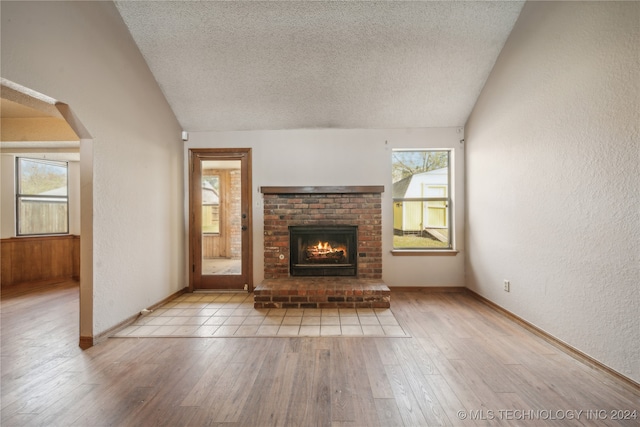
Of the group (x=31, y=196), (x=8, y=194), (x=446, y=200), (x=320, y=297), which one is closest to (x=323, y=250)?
(x=320, y=297)

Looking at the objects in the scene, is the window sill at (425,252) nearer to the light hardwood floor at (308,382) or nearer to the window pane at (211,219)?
the light hardwood floor at (308,382)

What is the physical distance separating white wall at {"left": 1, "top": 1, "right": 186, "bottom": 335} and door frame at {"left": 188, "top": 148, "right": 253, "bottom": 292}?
30 cm

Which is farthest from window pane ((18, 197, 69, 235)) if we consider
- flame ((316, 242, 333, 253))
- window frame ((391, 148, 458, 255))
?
window frame ((391, 148, 458, 255))

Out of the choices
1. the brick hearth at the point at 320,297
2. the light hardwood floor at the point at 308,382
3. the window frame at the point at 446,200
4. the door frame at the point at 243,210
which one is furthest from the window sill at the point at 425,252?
the door frame at the point at 243,210

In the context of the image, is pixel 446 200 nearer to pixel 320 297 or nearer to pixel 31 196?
pixel 320 297

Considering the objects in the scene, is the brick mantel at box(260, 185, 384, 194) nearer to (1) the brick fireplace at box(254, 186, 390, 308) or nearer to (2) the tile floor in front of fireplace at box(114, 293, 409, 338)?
(1) the brick fireplace at box(254, 186, 390, 308)

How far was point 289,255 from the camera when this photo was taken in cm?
Result: 387

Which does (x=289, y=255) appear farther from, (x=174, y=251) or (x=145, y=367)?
(x=145, y=367)

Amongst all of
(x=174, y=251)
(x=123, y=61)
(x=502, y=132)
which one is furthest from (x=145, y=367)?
(x=502, y=132)

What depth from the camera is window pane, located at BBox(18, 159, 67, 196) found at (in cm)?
453

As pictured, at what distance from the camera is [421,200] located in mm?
3979

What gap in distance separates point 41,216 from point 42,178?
67 cm

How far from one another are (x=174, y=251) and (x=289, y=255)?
1559 mm

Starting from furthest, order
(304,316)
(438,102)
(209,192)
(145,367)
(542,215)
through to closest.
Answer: (209,192) → (438,102) → (304,316) → (542,215) → (145,367)
